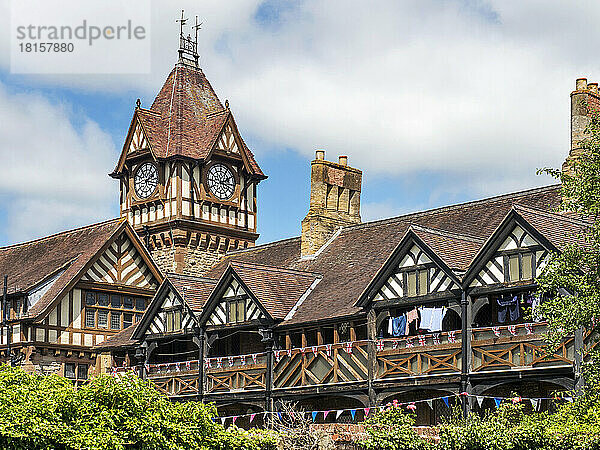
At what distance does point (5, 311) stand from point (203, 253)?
9277 millimetres

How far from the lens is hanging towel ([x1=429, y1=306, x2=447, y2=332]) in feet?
88.6

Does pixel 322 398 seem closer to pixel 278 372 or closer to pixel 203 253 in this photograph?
pixel 278 372

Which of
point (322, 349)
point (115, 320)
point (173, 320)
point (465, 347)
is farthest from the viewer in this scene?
point (115, 320)

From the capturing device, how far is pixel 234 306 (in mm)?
31781

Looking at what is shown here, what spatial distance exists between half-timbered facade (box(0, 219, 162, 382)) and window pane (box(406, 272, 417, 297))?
13641 mm

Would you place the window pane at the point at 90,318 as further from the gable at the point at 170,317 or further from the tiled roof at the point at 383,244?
the tiled roof at the point at 383,244

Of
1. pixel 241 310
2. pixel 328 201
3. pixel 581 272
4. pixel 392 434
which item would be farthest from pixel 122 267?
pixel 581 272

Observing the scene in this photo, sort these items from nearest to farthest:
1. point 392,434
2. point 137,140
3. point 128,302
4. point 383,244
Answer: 1. point 392,434
2. point 383,244
3. point 128,302
4. point 137,140

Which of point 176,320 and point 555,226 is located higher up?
point 555,226

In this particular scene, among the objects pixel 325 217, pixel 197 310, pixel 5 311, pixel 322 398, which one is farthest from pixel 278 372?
pixel 5 311

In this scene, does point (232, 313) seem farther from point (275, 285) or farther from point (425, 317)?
point (425, 317)

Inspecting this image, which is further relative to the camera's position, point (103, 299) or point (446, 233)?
point (103, 299)

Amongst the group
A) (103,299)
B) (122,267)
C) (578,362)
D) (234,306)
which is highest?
(122,267)

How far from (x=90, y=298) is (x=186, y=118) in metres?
9.87
